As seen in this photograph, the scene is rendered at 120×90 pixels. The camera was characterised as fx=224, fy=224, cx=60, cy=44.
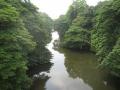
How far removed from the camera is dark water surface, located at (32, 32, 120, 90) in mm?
22781

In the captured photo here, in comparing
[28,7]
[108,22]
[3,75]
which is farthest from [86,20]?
[3,75]

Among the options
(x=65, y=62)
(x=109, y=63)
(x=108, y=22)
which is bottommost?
(x=65, y=62)

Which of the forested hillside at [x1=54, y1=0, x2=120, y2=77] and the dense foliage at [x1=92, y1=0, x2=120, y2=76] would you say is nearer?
the forested hillside at [x1=54, y1=0, x2=120, y2=77]

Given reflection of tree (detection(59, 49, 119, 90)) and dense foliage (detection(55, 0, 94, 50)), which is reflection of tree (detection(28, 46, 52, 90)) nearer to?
reflection of tree (detection(59, 49, 119, 90))

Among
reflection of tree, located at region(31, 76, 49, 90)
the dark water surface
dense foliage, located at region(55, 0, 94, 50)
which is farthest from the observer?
dense foliage, located at region(55, 0, 94, 50)

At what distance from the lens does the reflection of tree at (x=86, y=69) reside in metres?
23.4

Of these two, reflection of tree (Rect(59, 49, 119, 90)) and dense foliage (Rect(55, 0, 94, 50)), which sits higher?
→ dense foliage (Rect(55, 0, 94, 50))

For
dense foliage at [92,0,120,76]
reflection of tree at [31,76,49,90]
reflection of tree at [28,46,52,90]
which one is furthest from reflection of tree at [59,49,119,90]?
reflection of tree at [31,76,49,90]

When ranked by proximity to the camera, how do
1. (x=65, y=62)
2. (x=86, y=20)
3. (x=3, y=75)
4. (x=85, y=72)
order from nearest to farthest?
1. (x=3, y=75)
2. (x=85, y=72)
3. (x=65, y=62)
4. (x=86, y=20)

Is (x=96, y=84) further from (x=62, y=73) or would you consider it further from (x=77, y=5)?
(x=77, y=5)

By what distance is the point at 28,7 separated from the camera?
30.2m

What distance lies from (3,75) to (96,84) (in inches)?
476

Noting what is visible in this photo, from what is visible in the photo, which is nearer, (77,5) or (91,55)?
(91,55)

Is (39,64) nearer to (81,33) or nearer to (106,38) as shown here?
(106,38)
